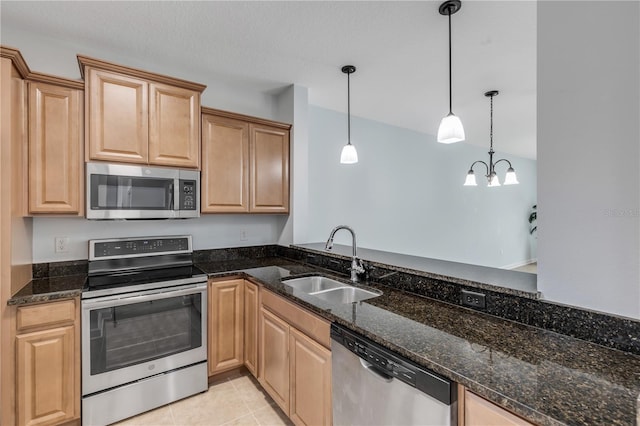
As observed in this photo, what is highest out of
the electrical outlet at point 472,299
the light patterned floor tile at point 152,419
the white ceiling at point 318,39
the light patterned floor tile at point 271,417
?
the white ceiling at point 318,39

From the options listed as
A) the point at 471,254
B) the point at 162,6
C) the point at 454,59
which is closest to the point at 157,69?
the point at 162,6

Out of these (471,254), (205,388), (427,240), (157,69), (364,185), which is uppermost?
(157,69)

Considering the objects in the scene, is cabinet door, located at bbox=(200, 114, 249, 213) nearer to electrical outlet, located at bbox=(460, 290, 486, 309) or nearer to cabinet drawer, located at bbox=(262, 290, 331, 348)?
cabinet drawer, located at bbox=(262, 290, 331, 348)

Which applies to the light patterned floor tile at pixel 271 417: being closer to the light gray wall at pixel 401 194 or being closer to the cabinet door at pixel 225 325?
the cabinet door at pixel 225 325

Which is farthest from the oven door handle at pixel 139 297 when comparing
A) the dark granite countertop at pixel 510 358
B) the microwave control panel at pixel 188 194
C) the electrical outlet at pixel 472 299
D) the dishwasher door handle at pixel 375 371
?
the electrical outlet at pixel 472 299

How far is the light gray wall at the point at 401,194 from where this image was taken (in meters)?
3.60

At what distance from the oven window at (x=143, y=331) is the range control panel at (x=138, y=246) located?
1.81 feet

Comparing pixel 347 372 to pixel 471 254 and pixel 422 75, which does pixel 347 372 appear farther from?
pixel 471 254

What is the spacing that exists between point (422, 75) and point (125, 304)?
116 inches

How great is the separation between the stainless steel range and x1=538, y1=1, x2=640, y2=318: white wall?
2124 millimetres

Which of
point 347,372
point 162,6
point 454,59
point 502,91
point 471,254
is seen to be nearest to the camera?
point 347,372

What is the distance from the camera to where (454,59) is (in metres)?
2.41

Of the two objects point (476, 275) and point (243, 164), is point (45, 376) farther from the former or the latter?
point (476, 275)

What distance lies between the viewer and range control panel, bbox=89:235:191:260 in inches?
86.7
